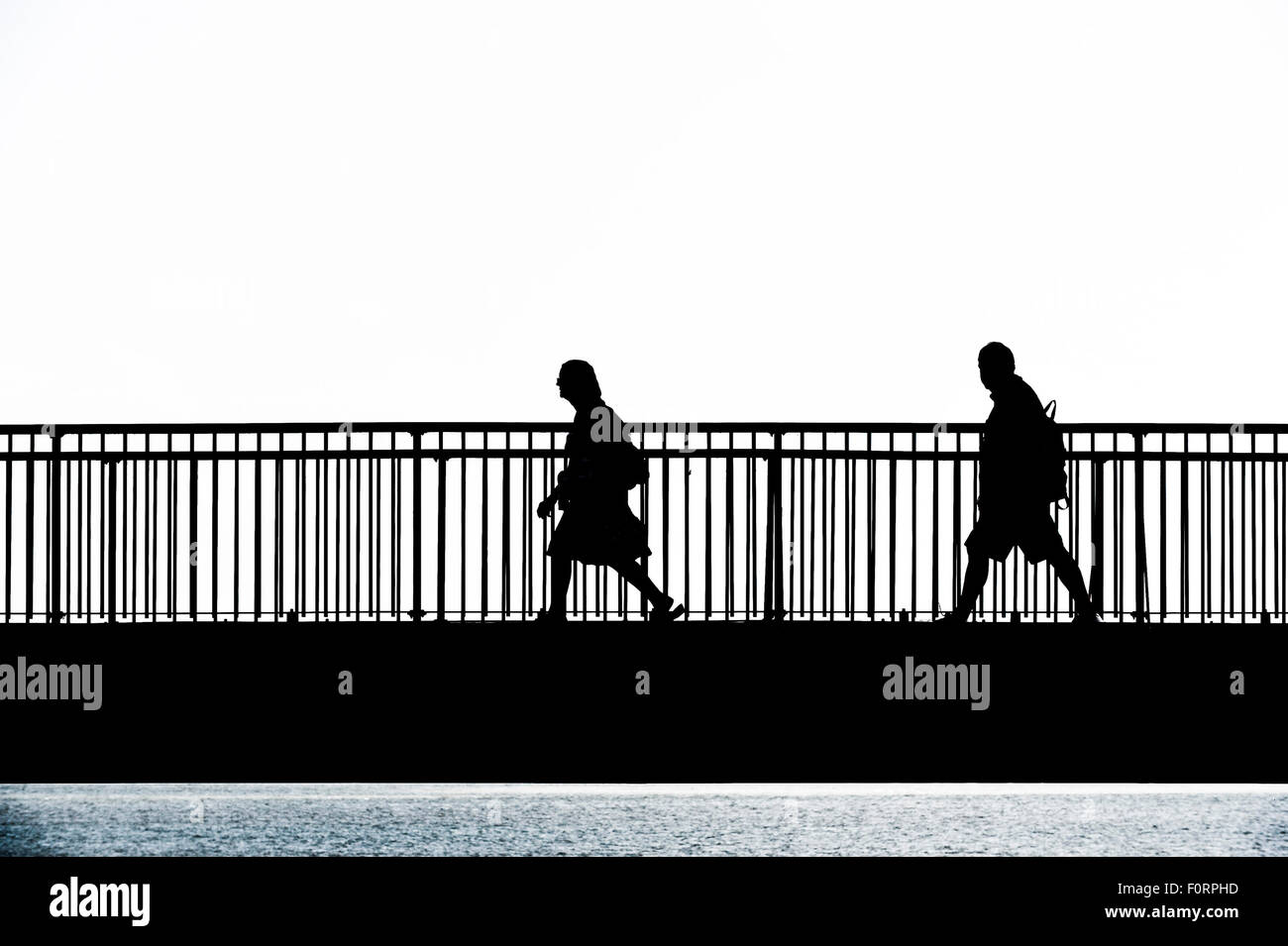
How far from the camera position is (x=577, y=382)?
34.1ft

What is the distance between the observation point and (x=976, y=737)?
32.8ft

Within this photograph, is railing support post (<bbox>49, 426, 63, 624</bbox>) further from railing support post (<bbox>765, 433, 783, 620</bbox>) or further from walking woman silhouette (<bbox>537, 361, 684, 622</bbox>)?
railing support post (<bbox>765, 433, 783, 620</bbox>)

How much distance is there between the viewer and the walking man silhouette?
33.7 ft

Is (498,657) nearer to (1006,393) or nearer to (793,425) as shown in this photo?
(793,425)

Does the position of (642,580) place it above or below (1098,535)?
below

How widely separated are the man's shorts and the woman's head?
2.41 meters

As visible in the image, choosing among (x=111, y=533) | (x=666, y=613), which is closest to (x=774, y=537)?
(x=666, y=613)

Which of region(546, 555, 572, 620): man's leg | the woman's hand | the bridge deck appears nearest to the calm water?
the bridge deck

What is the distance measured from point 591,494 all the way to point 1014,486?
7.90 ft

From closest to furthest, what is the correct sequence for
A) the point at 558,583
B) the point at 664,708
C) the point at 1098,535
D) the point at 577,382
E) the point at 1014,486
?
1. the point at 664,708
2. the point at 1014,486
3. the point at 577,382
4. the point at 558,583
5. the point at 1098,535

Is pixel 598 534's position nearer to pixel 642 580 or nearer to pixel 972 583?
A: pixel 642 580

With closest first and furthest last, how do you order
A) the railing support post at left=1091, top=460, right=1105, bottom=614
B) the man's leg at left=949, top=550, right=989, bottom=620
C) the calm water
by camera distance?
the calm water, the man's leg at left=949, top=550, right=989, bottom=620, the railing support post at left=1091, top=460, right=1105, bottom=614
